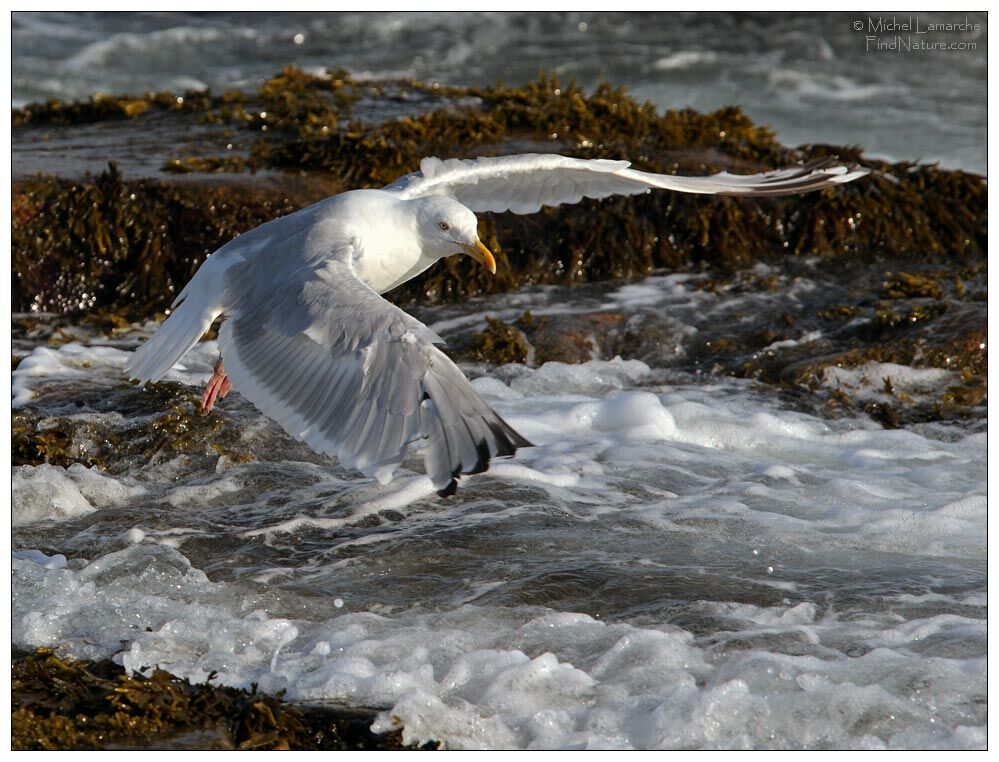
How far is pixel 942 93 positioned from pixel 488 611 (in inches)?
479

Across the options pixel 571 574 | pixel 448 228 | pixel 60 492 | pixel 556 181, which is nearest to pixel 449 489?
pixel 571 574

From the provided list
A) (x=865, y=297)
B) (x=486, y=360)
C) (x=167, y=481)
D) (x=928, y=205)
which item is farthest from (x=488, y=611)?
(x=928, y=205)

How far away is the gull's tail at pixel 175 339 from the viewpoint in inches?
189

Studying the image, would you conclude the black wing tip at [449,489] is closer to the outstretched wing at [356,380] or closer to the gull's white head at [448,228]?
the outstretched wing at [356,380]

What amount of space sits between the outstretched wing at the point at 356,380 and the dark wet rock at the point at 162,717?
2.42 feet

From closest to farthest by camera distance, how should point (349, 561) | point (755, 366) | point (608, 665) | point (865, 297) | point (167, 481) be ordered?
point (608, 665) < point (349, 561) < point (167, 481) < point (755, 366) < point (865, 297)

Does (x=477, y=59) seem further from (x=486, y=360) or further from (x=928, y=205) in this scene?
(x=486, y=360)

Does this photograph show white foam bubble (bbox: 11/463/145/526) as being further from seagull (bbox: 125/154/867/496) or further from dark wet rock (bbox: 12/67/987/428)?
dark wet rock (bbox: 12/67/987/428)

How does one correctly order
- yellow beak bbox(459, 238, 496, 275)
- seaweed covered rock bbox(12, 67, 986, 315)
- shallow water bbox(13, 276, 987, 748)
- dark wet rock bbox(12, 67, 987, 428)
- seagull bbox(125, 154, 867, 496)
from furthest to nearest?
seaweed covered rock bbox(12, 67, 986, 315) < dark wet rock bbox(12, 67, 987, 428) < yellow beak bbox(459, 238, 496, 275) < seagull bbox(125, 154, 867, 496) < shallow water bbox(13, 276, 987, 748)

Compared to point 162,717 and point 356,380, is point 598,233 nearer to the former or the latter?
point 356,380

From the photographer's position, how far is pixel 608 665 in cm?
394

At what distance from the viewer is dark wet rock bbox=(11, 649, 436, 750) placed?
3.53 m

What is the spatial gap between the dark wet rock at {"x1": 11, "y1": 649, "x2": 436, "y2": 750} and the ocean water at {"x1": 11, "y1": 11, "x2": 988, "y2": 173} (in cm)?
989

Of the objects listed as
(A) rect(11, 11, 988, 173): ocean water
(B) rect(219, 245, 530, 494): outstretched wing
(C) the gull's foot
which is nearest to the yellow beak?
(B) rect(219, 245, 530, 494): outstretched wing
